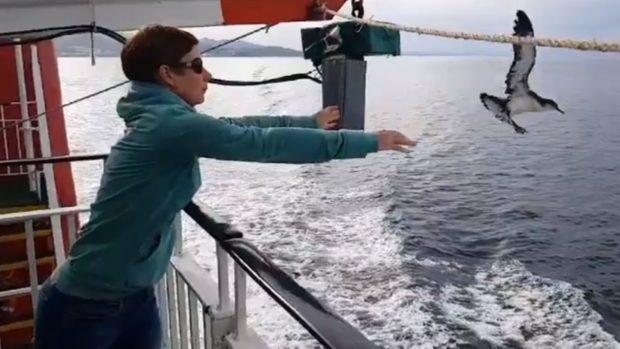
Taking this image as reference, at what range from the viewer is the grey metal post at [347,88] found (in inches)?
79.0

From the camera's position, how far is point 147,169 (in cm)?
135

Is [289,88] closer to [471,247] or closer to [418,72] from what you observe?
[471,247]

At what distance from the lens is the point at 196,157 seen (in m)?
1.35

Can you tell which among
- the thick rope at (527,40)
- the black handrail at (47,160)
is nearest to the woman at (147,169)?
the thick rope at (527,40)

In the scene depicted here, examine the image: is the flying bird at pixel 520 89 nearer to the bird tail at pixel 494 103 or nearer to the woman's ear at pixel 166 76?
the bird tail at pixel 494 103

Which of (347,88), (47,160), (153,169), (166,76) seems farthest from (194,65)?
(47,160)

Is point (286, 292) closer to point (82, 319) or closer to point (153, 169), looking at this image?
point (153, 169)

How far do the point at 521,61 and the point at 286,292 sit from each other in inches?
22.4

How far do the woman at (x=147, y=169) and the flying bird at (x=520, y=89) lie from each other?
172mm

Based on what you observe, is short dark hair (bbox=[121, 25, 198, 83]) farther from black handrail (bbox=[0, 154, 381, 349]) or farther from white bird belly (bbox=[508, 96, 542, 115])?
white bird belly (bbox=[508, 96, 542, 115])

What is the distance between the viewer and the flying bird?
4.23ft

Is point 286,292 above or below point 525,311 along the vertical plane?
above

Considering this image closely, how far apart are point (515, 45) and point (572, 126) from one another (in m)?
25.7

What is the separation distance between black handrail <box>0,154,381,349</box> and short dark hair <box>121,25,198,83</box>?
1.13 ft
